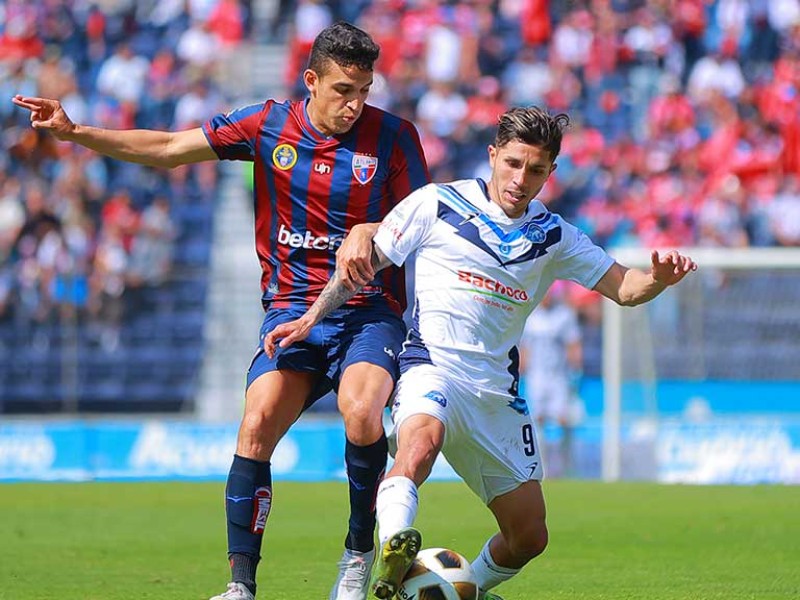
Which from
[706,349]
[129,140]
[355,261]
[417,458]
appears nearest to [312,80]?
[129,140]

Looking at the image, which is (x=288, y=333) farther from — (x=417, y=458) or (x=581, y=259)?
(x=581, y=259)

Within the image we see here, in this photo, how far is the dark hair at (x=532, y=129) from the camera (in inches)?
252

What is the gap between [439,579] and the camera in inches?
241

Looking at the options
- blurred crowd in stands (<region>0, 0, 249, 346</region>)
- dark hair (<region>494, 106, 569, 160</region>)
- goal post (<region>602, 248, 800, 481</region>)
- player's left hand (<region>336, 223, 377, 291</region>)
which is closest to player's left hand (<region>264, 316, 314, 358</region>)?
player's left hand (<region>336, 223, 377, 291</region>)

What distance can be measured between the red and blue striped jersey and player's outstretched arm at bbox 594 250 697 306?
38.9 inches

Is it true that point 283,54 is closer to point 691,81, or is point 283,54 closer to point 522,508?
point 691,81

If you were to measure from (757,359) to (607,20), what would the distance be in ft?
23.3

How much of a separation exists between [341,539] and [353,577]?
4.12m

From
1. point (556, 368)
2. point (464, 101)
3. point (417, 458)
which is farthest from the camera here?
point (464, 101)

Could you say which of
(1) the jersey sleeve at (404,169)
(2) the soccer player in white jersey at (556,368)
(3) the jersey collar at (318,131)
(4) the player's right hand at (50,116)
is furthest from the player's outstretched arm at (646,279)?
(2) the soccer player in white jersey at (556,368)

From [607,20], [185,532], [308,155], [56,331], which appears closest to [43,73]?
[56,331]

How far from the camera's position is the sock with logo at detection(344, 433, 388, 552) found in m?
6.59

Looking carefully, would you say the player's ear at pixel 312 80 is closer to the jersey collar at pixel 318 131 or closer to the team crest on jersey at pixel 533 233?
the jersey collar at pixel 318 131

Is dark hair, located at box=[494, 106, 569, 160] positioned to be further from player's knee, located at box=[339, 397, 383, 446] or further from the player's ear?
player's knee, located at box=[339, 397, 383, 446]
